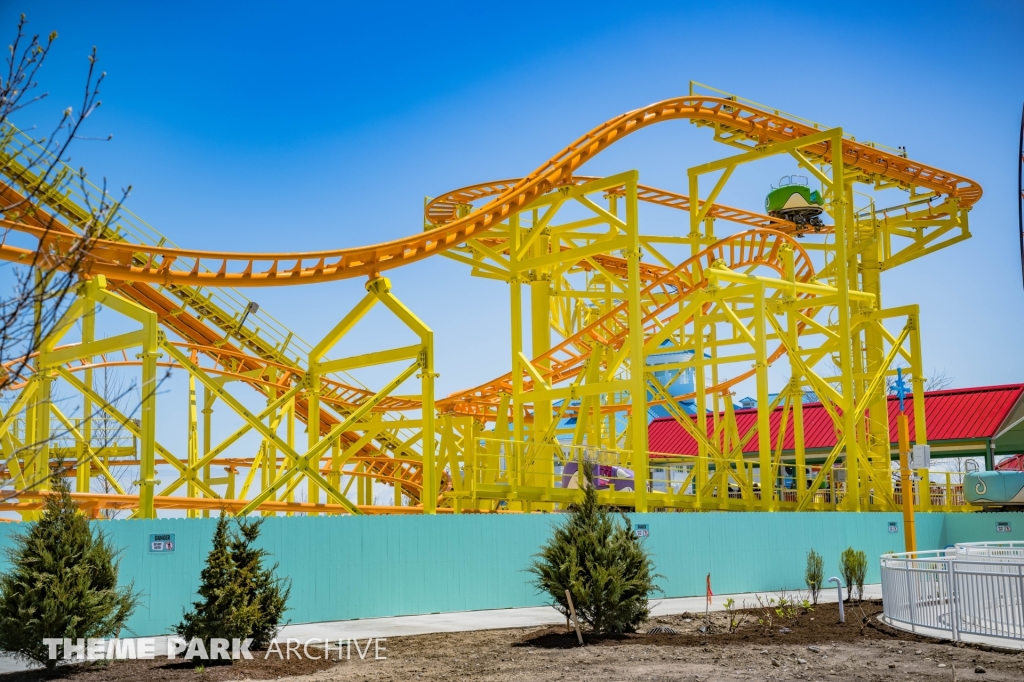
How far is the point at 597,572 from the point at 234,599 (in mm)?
4421

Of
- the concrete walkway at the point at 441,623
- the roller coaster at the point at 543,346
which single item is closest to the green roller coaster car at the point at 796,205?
the roller coaster at the point at 543,346

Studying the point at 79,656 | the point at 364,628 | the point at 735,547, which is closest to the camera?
the point at 79,656

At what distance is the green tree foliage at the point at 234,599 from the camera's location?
36.2 feet

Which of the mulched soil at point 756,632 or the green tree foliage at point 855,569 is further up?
the green tree foliage at point 855,569

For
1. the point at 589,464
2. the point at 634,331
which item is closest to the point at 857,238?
the point at 634,331

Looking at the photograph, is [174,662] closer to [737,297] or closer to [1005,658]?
[1005,658]

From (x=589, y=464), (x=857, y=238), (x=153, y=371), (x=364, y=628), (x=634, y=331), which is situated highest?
(x=857, y=238)

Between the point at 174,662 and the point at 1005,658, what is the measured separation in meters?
8.55

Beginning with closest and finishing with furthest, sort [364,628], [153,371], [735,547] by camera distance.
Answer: [364,628] < [153,371] < [735,547]

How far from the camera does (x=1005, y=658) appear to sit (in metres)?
10.6

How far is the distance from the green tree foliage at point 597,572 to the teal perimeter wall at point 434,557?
10.6ft

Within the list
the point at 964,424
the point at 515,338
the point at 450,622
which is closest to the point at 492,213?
the point at 515,338

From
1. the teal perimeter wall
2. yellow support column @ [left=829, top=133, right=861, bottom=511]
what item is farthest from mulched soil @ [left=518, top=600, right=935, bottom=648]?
yellow support column @ [left=829, top=133, right=861, bottom=511]

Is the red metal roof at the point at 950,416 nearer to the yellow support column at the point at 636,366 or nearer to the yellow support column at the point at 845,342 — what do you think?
the yellow support column at the point at 845,342
